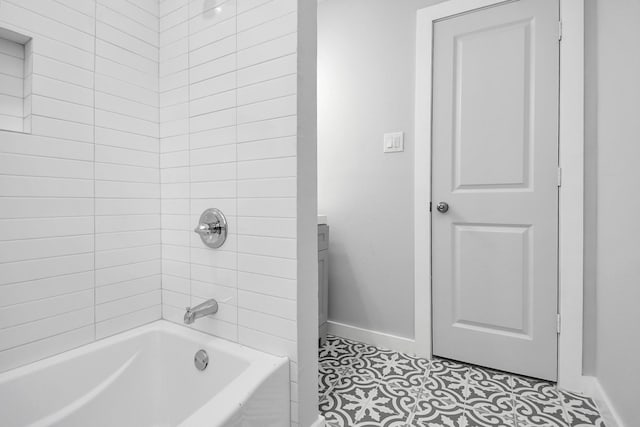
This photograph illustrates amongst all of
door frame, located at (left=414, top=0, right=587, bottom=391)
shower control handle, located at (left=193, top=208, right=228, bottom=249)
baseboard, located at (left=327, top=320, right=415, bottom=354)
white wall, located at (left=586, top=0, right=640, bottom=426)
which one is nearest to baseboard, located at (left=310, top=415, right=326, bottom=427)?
shower control handle, located at (left=193, top=208, right=228, bottom=249)

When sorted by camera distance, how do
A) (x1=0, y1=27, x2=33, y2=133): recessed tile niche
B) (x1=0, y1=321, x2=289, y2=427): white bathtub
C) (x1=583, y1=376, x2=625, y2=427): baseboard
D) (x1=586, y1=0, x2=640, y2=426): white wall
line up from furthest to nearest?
(x1=583, y1=376, x2=625, y2=427): baseboard < (x1=586, y1=0, x2=640, y2=426): white wall < (x1=0, y1=27, x2=33, y2=133): recessed tile niche < (x1=0, y1=321, x2=289, y2=427): white bathtub

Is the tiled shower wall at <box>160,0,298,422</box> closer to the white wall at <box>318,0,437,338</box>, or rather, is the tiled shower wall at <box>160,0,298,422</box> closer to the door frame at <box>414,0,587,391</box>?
the white wall at <box>318,0,437,338</box>

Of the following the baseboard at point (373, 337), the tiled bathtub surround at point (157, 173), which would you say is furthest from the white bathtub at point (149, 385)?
the baseboard at point (373, 337)

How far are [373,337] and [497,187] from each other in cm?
116

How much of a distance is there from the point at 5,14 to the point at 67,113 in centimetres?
30

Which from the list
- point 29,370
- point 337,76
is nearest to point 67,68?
Answer: point 29,370

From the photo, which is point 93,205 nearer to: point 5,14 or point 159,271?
point 159,271

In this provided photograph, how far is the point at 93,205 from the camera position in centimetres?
121

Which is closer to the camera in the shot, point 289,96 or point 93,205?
point 289,96

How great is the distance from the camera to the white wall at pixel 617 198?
1.16m

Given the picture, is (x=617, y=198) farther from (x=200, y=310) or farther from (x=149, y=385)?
(x=149, y=385)

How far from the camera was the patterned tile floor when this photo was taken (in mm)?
1372

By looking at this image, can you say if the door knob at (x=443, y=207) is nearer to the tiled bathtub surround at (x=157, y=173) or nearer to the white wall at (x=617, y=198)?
the white wall at (x=617, y=198)

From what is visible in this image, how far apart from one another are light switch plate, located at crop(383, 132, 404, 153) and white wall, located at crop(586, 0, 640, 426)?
886 millimetres
